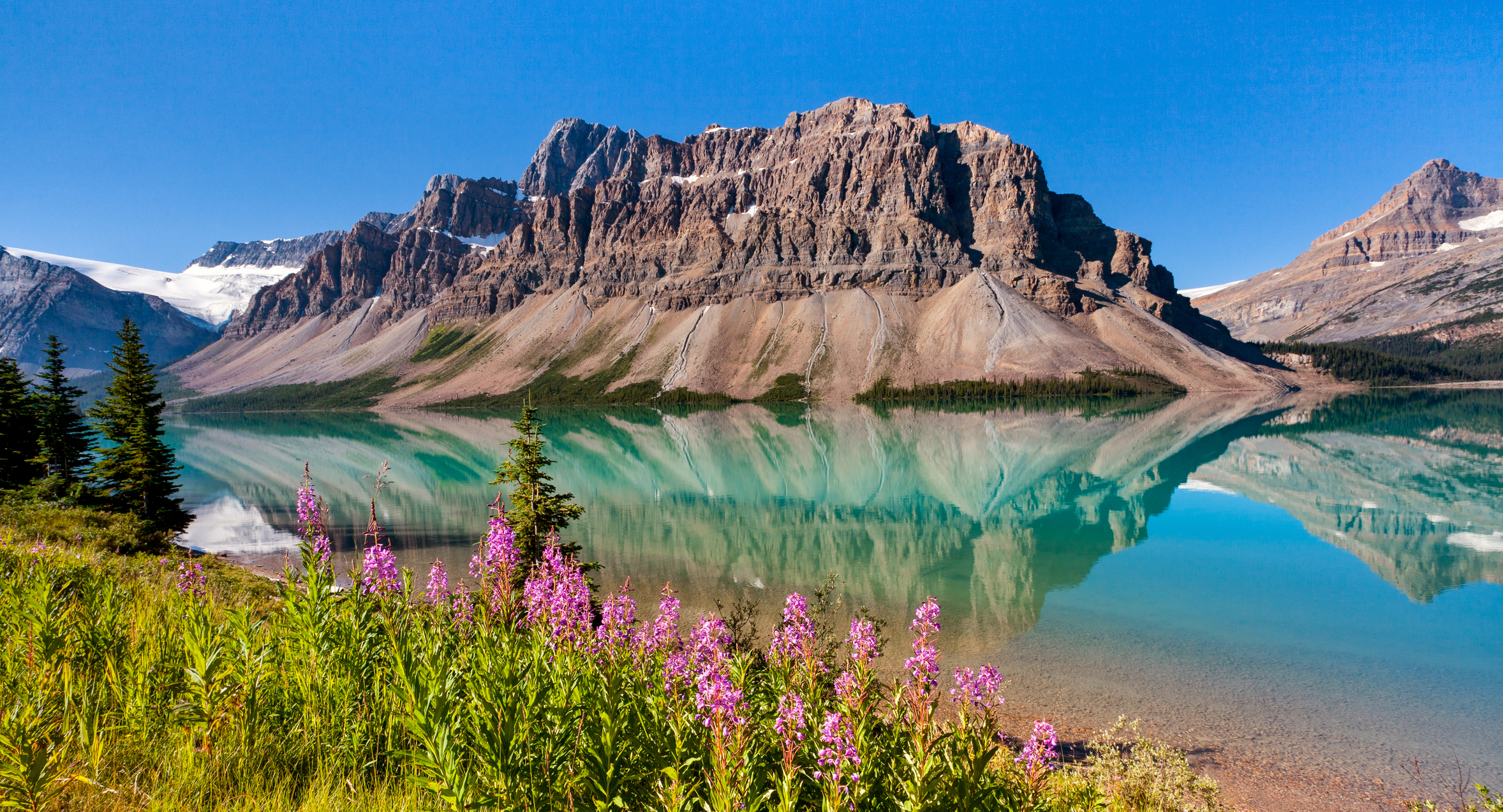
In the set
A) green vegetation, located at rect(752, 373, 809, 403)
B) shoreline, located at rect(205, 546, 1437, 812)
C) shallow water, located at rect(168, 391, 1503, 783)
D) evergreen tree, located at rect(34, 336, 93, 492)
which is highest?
green vegetation, located at rect(752, 373, 809, 403)

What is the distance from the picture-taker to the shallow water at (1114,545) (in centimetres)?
1661

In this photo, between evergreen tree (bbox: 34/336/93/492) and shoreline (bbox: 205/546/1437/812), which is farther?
evergreen tree (bbox: 34/336/93/492)

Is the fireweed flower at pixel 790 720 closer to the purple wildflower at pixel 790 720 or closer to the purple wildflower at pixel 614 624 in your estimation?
the purple wildflower at pixel 790 720

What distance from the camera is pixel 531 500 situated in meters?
17.0

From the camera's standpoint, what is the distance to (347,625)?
5.77 meters

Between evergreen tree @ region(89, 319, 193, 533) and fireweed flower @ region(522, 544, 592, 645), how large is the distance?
1309 inches

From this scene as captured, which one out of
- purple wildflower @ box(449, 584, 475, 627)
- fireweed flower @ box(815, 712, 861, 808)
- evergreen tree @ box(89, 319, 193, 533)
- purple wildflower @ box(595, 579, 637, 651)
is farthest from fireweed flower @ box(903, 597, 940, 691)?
evergreen tree @ box(89, 319, 193, 533)

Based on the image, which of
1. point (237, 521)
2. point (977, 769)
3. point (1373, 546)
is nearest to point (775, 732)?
point (977, 769)

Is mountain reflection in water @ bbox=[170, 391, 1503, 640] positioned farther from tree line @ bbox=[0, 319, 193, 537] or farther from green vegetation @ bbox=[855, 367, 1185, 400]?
green vegetation @ bbox=[855, 367, 1185, 400]

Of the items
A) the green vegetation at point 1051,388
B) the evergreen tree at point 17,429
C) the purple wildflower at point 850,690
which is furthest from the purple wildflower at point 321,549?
the green vegetation at point 1051,388

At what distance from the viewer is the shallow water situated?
16609 mm

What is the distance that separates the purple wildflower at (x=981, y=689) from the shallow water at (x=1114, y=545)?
13.8 m

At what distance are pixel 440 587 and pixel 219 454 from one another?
369 feet

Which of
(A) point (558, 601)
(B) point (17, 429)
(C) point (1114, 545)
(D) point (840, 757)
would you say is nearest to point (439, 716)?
(A) point (558, 601)
